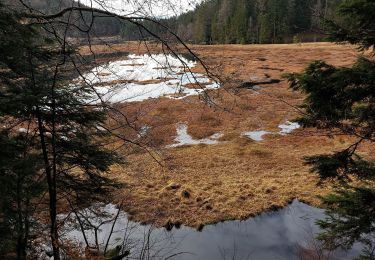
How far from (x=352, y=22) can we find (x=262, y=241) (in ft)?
28.6

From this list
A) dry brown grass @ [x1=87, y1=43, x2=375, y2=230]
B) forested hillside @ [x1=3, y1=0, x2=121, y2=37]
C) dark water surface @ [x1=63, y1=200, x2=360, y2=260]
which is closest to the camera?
forested hillside @ [x1=3, y1=0, x2=121, y2=37]

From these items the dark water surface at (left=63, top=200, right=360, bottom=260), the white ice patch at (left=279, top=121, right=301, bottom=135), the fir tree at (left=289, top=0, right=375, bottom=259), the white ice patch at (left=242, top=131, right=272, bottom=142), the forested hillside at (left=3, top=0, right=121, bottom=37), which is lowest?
the dark water surface at (left=63, top=200, right=360, bottom=260)

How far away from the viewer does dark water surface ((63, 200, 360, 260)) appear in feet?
40.7

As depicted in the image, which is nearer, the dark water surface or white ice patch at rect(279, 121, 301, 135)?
the dark water surface

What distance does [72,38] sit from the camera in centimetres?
405

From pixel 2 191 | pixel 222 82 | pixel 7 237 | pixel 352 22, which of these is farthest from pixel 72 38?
pixel 352 22

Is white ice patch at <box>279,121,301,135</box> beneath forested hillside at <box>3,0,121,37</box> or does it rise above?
beneath

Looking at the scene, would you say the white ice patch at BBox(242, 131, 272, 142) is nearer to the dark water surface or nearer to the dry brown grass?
the dry brown grass

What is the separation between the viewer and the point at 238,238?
44.0 ft

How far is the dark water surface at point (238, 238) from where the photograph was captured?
12414 mm

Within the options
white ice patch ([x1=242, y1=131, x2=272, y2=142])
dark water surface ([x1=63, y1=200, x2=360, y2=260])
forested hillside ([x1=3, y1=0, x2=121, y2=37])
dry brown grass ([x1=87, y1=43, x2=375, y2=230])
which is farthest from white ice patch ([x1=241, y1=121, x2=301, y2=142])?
forested hillside ([x1=3, y1=0, x2=121, y2=37])

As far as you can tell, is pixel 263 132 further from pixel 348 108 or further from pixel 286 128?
pixel 348 108

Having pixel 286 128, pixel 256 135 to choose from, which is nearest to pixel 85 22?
pixel 256 135

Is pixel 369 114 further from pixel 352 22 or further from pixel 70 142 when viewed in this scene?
pixel 70 142
